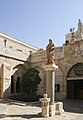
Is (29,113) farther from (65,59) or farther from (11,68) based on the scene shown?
(65,59)

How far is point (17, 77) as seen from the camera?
20.6 metres

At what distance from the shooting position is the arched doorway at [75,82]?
18.6 metres

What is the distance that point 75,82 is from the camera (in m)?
19.7

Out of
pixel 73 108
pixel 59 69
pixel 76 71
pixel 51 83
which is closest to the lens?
pixel 51 83

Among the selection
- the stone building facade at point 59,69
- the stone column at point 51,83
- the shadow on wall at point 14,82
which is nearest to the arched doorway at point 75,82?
the stone building facade at point 59,69

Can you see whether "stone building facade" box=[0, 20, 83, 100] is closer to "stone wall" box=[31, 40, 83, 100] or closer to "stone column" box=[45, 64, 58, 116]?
"stone wall" box=[31, 40, 83, 100]

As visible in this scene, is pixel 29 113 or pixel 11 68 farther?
pixel 11 68

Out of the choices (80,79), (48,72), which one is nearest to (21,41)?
(80,79)

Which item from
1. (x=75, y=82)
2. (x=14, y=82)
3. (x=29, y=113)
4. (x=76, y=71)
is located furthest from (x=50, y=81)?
(x=14, y=82)

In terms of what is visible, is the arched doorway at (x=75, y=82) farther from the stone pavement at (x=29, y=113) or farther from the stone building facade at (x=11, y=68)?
the stone pavement at (x=29, y=113)

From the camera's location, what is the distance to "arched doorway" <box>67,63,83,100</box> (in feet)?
61.0

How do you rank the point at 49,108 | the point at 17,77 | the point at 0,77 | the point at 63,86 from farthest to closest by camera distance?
the point at 17,77, the point at 63,86, the point at 0,77, the point at 49,108

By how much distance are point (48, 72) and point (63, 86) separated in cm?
978

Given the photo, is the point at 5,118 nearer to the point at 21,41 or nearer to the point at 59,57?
the point at 59,57
